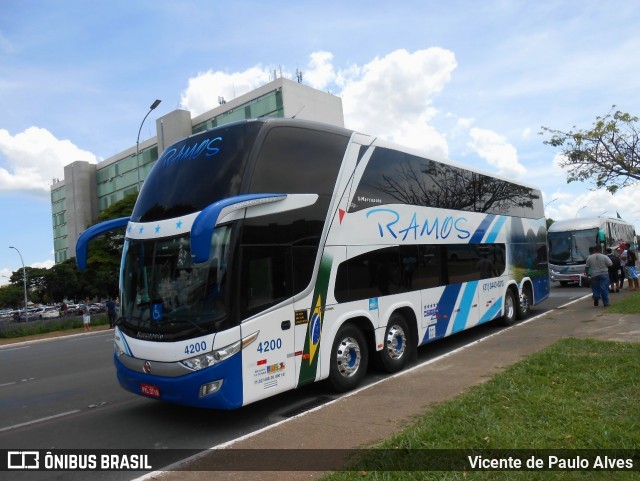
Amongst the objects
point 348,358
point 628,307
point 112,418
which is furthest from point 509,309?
point 112,418

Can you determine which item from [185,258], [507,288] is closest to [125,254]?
[185,258]

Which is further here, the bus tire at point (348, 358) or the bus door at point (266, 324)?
the bus tire at point (348, 358)

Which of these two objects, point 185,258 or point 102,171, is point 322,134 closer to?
point 185,258

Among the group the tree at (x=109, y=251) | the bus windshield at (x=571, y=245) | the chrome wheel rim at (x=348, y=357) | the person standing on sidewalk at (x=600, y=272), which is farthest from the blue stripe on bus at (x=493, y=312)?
the tree at (x=109, y=251)

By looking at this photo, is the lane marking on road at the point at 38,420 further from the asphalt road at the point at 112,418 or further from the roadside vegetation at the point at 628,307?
the roadside vegetation at the point at 628,307

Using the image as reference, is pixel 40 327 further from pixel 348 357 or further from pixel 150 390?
pixel 348 357

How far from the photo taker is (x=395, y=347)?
8.35 metres

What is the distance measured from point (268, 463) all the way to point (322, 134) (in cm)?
455

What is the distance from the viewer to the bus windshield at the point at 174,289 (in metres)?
5.57

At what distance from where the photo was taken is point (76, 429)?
640cm

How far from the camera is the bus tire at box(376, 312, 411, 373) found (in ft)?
26.5

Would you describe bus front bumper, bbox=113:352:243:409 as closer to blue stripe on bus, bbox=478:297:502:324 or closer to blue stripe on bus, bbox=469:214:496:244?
blue stripe on bus, bbox=469:214:496:244

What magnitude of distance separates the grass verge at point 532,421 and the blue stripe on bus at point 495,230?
4.96 metres

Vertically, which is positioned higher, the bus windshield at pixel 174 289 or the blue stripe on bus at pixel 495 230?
the blue stripe on bus at pixel 495 230
